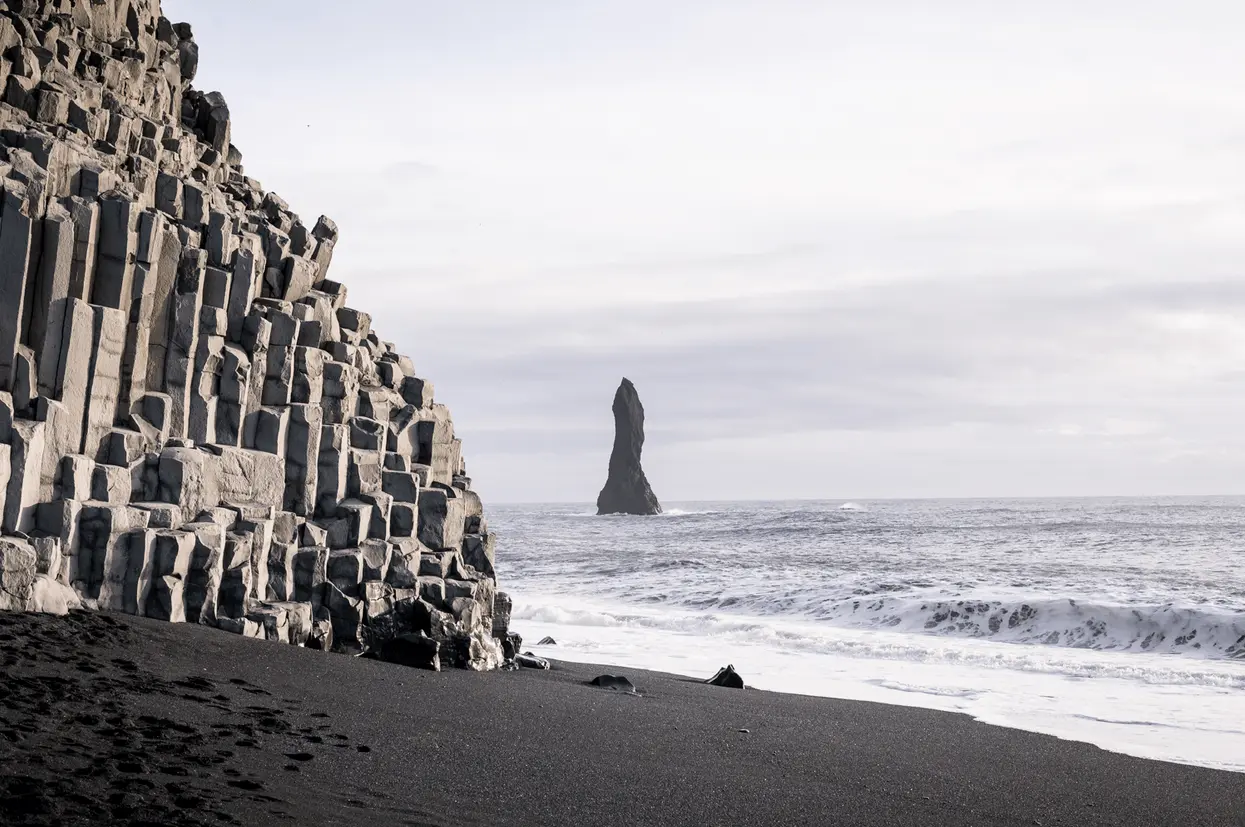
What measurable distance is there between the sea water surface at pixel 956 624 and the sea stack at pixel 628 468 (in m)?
64.9

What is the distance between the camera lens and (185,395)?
1469 cm

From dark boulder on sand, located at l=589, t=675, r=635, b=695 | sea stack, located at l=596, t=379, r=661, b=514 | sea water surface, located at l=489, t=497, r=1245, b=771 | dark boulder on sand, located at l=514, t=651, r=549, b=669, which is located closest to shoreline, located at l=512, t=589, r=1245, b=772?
sea water surface, located at l=489, t=497, r=1245, b=771

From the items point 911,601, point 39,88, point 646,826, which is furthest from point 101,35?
point 911,601

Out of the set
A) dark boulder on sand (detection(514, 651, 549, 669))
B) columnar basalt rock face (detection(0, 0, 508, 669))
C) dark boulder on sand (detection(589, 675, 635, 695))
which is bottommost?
dark boulder on sand (detection(514, 651, 549, 669))

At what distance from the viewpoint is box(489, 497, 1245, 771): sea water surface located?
16.5 m

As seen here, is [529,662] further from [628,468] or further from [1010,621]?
[628,468]

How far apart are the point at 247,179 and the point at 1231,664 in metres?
20.2

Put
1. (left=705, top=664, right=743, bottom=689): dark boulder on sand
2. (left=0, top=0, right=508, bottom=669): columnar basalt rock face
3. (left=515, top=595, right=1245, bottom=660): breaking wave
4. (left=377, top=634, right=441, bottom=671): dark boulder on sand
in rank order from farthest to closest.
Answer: (left=515, top=595, right=1245, bottom=660): breaking wave → (left=705, top=664, right=743, bottom=689): dark boulder on sand → (left=377, top=634, right=441, bottom=671): dark boulder on sand → (left=0, top=0, right=508, bottom=669): columnar basalt rock face

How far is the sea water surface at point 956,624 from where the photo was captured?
16453 mm

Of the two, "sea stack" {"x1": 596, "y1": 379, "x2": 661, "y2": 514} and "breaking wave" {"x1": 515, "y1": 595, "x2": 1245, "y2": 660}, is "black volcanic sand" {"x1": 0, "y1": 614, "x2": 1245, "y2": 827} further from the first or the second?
"sea stack" {"x1": 596, "y1": 379, "x2": 661, "y2": 514}

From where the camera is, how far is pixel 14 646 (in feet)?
32.0

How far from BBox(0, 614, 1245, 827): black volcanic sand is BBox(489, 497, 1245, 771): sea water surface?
2745 mm

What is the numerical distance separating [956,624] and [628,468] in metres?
90.2

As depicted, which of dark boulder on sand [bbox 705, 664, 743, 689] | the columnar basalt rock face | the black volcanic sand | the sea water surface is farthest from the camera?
dark boulder on sand [bbox 705, 664, 743, 689]
